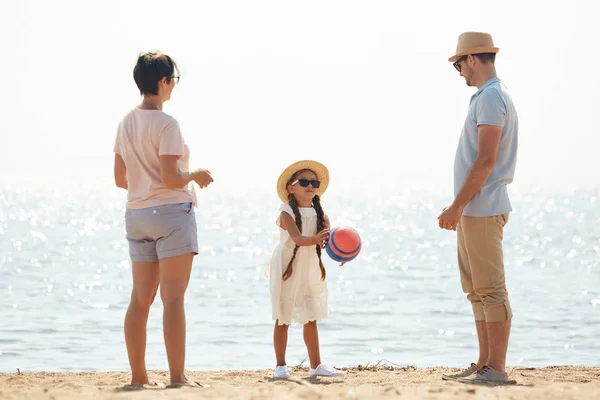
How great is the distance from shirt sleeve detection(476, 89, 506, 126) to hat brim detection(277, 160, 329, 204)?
153 cm

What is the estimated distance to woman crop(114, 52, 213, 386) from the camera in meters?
5.89

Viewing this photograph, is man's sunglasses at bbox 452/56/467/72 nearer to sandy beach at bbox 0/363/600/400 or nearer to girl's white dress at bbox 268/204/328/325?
girl's white dress at bbox 268/204/328/325

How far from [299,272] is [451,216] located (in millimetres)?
1448

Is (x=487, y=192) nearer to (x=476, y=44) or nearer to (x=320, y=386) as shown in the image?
(x=476, y=44)

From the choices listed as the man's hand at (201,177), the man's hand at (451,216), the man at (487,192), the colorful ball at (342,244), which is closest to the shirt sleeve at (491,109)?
the man at (487,192)

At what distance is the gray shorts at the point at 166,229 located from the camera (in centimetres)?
589

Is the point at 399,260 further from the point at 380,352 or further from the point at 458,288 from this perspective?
the point at 380,352

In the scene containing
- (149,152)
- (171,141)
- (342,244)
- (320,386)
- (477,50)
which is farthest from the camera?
(342,244)

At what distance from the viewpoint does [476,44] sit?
21.3 ft

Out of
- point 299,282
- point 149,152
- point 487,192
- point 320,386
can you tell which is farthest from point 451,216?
point 149,152

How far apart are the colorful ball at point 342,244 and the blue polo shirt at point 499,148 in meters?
0.90

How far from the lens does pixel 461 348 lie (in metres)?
12.3

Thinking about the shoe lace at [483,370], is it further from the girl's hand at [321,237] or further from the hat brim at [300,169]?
the hat brim at [300,169]

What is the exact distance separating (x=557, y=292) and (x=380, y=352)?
7.52 m
